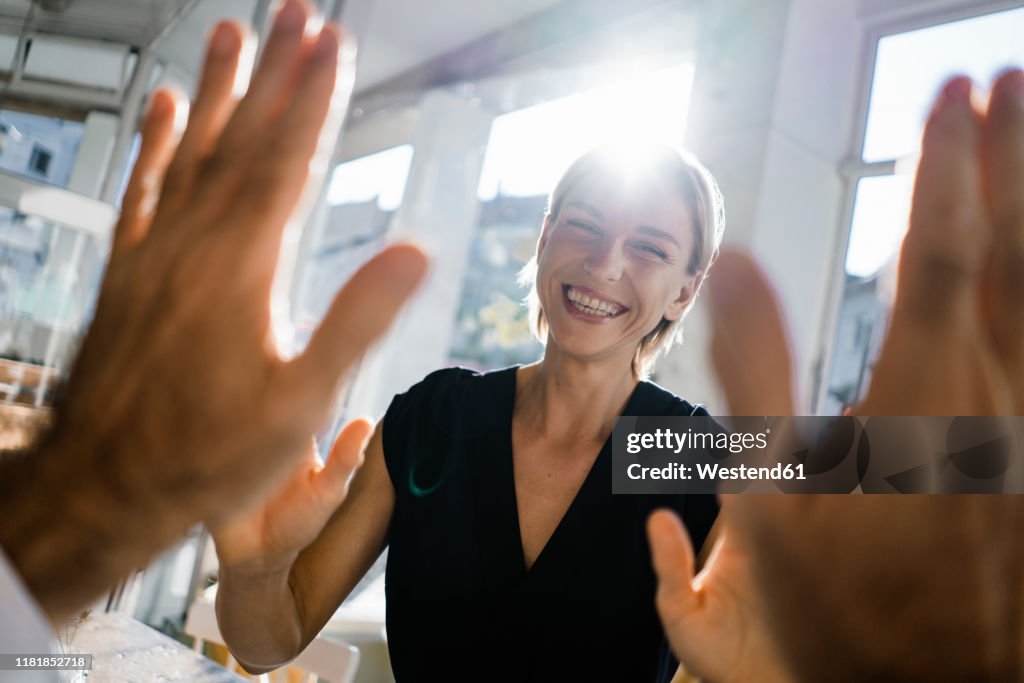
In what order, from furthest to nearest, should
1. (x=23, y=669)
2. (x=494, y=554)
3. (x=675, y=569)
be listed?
(x=494, y=554)
(x=675, y=569)
(x=23, y=669)

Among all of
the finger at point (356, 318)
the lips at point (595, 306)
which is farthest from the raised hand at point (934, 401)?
the lips at point (595, 306)

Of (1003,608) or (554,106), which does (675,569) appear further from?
(554,106)

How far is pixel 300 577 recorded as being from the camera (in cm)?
83

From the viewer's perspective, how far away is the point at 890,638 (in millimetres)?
261

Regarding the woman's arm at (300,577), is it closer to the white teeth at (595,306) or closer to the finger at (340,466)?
the finger at (340,466)

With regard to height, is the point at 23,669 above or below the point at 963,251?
below

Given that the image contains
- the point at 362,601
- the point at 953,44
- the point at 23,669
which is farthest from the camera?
the point at 362,601

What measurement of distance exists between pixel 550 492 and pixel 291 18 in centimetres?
81

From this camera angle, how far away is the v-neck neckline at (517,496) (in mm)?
916

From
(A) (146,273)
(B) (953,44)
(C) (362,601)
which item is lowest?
(C) (362,601)

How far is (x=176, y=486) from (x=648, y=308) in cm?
85

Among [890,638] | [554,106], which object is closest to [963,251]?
[890,638]

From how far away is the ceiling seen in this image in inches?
82.7

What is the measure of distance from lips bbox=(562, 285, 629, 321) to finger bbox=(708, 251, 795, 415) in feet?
2.38
